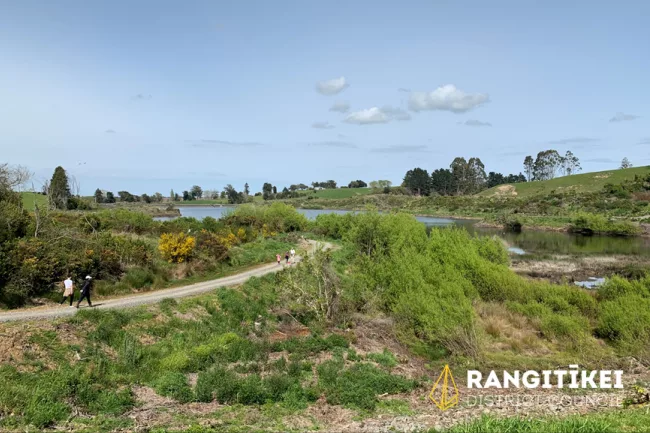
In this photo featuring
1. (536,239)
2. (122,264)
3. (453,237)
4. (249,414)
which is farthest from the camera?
(536,239)

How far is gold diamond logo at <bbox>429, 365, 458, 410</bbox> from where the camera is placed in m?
13.7

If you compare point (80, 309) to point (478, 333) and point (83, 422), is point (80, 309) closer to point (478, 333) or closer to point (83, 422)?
point (83, 422)

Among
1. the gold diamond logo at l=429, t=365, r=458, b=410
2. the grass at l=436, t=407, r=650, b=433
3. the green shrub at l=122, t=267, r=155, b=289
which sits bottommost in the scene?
the gold diamond logo at l=429, t=365, r=458, b=410

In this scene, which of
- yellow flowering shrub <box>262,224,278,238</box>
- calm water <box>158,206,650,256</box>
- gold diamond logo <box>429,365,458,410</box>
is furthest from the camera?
calm water <box>158,206,650,256</box>

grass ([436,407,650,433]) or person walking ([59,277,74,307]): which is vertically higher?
person walking ([59,277,74,307])

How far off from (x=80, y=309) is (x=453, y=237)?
25.0 m

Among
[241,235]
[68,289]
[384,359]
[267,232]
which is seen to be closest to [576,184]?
[267,232]

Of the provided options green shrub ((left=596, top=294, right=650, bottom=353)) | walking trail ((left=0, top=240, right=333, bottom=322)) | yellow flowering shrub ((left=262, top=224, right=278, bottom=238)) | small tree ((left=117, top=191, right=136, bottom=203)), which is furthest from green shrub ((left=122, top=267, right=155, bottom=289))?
small tree ((left=117, top=191, right=136, bottom=203))

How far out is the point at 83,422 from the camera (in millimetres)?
11180

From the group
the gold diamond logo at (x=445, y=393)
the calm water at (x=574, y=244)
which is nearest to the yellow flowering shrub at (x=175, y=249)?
the gold diamond logo at (x=445, y=393)

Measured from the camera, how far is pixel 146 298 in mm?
22766

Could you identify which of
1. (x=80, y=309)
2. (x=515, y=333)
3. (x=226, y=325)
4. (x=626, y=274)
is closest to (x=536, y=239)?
(x=626, y=274)

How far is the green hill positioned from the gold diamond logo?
482 ft

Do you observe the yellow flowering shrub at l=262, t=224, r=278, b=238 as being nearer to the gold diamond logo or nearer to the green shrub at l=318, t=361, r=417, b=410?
the green shrub at l=318, t=361, r=417, b=410
